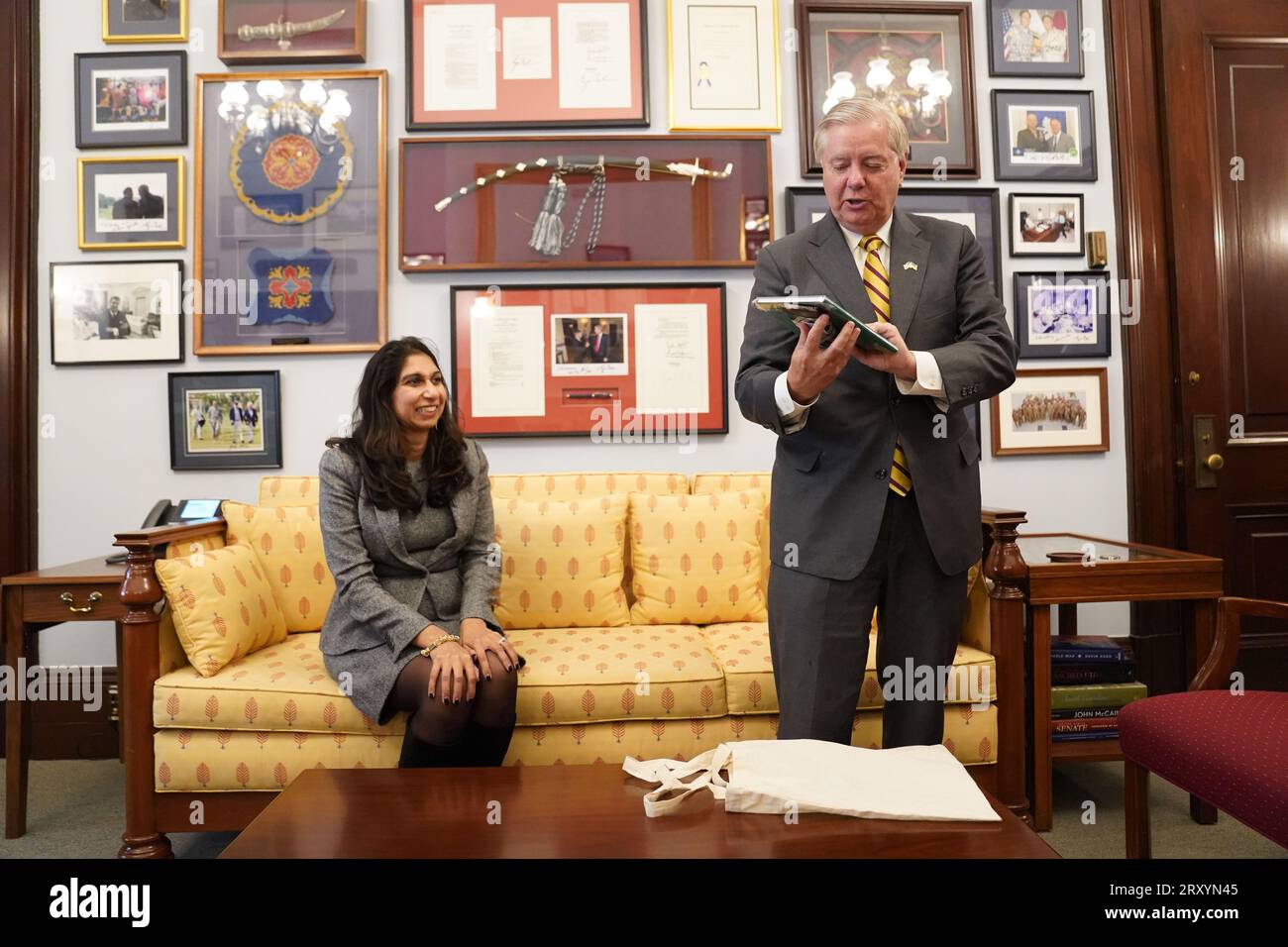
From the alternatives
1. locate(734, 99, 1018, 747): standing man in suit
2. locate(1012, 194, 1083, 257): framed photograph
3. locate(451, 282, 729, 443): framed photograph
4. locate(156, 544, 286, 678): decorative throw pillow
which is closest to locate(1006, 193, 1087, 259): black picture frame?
locate(1012, 194, 1083, 257): framed photograph

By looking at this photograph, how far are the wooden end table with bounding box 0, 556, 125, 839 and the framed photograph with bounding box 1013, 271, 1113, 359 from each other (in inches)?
122

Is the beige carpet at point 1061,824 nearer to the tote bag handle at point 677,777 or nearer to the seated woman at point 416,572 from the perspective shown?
the seated woman at point 416,572

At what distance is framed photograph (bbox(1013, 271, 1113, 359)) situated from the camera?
9.96 ft

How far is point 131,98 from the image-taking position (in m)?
2.94

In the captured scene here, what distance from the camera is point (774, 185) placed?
9.87 ft

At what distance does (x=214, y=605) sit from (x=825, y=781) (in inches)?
63.8

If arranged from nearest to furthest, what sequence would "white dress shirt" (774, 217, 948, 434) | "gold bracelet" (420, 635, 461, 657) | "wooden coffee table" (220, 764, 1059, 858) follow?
"wooden coffee table" (220, 764, 1059, 858) → "white dress shirt" (774, 217, 948, 434) → "gold bracelet" (420, 635, 461, 657)

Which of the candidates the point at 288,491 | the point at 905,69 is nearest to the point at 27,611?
the point at 288,491

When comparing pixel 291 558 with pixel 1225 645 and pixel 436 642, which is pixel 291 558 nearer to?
pixel 436 642

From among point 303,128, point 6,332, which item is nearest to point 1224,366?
point 303,128

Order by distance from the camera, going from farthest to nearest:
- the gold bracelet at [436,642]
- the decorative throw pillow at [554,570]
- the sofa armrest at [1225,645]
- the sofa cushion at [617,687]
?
the decorative throw pillow at [554,570]
the sofa cushion at [617,687]
the gold bracelet at [436,642]
the sofa armrest at [1225,645]

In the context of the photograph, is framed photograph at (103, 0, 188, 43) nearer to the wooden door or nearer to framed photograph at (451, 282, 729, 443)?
framed photograph at (451, 282, 729, 443)

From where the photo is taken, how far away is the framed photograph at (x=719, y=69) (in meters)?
2.97

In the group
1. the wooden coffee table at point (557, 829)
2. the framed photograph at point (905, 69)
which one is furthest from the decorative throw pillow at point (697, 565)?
the framed photograph at point (905, 69)
